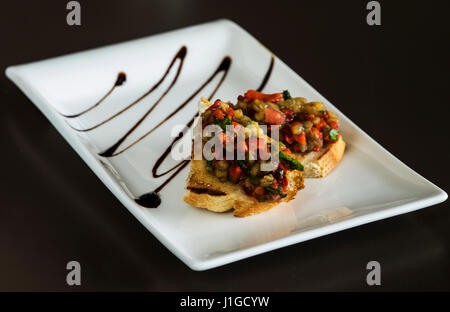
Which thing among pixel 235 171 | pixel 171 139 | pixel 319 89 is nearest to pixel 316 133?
pixel 235 171

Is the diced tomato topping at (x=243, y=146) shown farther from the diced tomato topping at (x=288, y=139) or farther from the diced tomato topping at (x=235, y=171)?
the diced tomato topping at (x=288, y=139)

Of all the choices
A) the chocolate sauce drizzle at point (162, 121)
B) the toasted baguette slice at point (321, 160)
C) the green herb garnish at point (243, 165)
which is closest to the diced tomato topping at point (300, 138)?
the toasted baguette slice at point (321, 160)

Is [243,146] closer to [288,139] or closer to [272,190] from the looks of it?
[272,190]

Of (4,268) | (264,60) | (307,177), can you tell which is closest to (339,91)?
(264,60)

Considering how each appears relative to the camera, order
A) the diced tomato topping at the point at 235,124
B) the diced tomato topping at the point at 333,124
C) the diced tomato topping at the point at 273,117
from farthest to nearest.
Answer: the diced tomato topping at the point at 333,124
the diced tomato topping at the point at 273,117
the diced tomato topping at the point at 235,124

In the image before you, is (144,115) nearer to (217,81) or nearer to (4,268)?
(217,81)

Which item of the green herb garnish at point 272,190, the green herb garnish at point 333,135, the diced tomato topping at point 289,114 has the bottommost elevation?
the green herb garnish at point 272,190
